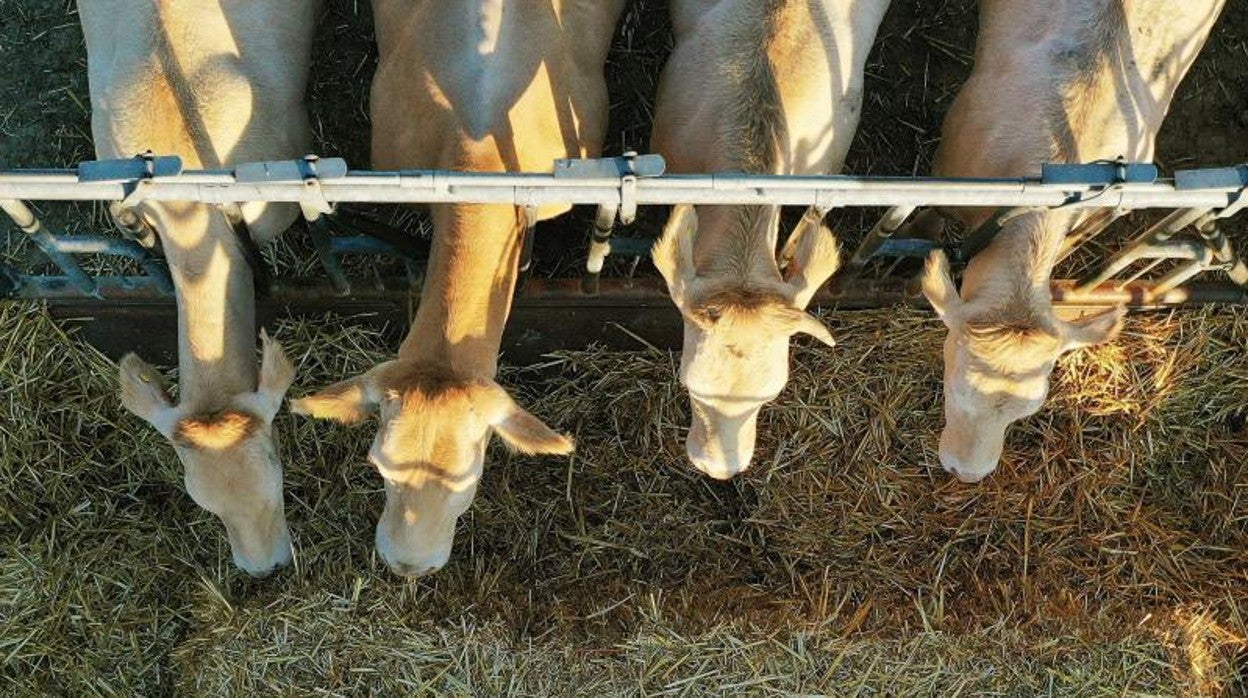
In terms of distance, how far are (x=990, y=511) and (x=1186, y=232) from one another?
166cm

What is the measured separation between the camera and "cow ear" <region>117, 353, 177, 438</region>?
3871mm

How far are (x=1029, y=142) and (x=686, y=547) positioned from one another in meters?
2.34

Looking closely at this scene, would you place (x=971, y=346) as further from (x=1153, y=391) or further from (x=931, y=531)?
(x=1153, y=391)

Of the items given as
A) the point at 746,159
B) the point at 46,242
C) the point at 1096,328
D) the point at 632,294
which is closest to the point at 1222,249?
the point at 1096,328

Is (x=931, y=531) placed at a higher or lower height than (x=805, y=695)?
higher

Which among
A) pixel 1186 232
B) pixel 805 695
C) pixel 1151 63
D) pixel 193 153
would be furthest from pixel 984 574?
pixel 193 153

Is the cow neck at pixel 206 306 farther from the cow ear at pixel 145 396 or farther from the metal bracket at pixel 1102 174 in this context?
the metal bracket at pixel 1102 174

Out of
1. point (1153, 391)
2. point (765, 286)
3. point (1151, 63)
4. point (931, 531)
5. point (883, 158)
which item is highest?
point (1151, 63)

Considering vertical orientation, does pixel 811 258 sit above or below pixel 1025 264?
above

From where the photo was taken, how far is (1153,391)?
16.7ft

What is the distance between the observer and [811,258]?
12.1ft

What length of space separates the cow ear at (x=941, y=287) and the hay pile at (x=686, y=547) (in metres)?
0.93

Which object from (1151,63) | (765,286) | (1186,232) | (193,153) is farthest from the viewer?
(1186,232)

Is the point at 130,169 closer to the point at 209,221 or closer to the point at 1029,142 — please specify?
the point at 209,221
